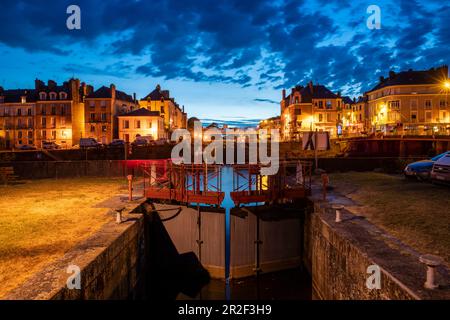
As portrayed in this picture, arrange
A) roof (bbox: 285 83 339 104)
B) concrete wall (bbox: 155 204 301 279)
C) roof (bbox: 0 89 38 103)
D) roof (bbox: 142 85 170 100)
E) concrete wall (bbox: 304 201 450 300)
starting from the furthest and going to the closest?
roof (bbox: 142 85 170 100), roof (bbox: 285 83 339 104), roof (bbox: 0 89 38 103), concrete wall (bbox: 155 204 301 279), concrete wall (bbox: 304 201 450 300)

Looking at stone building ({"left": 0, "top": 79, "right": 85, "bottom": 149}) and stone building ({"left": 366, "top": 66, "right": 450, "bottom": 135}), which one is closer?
stone building ({"left": 366, "top": 66, "right": 450, "bottom": 135})

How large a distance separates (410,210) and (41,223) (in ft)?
41.9

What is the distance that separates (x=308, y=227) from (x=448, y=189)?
23.9 feet

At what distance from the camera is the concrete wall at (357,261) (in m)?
5.80

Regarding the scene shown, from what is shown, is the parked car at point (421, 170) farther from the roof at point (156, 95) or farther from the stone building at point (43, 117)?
the roof at point (156, 95)

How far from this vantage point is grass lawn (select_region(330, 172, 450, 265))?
8.22m

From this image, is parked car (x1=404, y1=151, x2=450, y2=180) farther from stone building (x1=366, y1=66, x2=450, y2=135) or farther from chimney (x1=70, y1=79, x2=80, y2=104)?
chimney (x1=70, y1=79, x2=80, y2=104)

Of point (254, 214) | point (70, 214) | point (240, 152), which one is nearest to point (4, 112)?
point (240, 152)

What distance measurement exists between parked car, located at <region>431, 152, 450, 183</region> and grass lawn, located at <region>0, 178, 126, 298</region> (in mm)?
14608

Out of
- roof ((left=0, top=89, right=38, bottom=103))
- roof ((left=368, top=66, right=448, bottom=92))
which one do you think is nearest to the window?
roof ((left=368, top=66, right=448, bottom=92))

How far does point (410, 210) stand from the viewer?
11.2 metres

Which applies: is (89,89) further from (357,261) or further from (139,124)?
Result: (357,261)

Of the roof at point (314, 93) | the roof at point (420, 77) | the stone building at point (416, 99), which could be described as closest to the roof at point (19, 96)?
Answer: the roof at point (314, 93)
